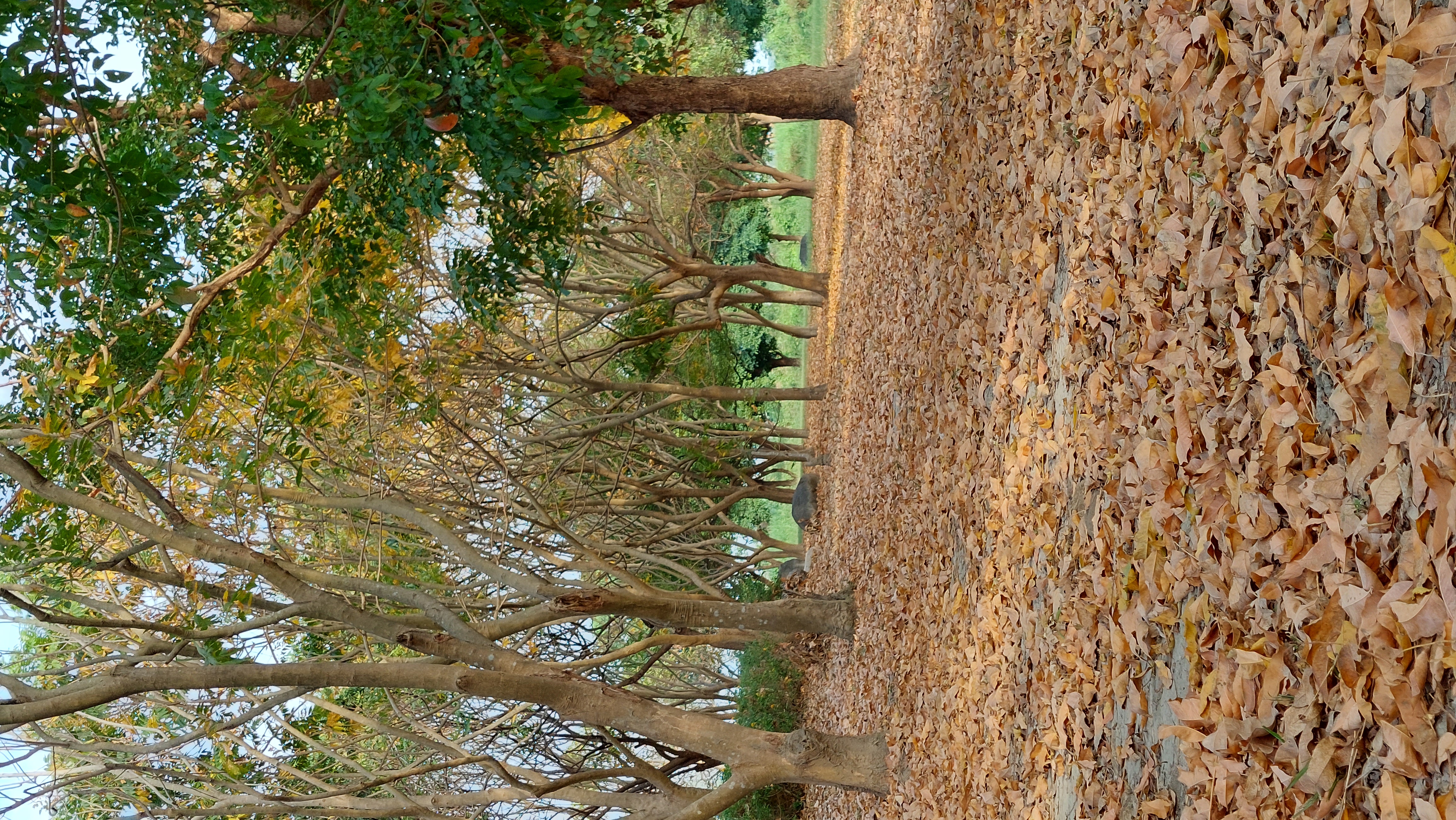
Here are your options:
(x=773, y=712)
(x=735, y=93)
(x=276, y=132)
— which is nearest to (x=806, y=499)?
(x=773, y=712)

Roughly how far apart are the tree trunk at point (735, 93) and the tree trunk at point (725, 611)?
319 cm

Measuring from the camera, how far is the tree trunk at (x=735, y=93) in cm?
693

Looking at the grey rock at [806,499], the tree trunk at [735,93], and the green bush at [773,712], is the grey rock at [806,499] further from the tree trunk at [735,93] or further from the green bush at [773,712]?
the tree trunk at [735,93]

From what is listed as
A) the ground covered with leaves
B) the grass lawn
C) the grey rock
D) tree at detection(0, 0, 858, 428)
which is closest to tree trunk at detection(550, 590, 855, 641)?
the ground covered with leaves

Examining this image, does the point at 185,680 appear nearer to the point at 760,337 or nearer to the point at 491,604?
the point at 491,604

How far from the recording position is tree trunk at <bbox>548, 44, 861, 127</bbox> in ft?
22.7

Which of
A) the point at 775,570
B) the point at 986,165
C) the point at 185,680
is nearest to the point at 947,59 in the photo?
the point at 986,165

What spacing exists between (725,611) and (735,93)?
3990 millimetres

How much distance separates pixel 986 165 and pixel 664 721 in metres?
3.50

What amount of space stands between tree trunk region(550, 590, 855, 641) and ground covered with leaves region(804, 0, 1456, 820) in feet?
6.73

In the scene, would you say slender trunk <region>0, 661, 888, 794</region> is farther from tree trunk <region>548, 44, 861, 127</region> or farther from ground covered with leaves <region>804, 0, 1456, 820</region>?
tree trunk <region>548, 44, 861, 127</region>

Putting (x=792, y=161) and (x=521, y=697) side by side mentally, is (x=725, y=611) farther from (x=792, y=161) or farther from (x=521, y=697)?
(x=792, y=161)

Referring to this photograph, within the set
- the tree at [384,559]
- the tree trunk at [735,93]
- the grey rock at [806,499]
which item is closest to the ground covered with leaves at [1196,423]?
the tree at [384,559]

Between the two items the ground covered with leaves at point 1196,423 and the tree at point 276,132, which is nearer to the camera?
the ground covered with leaves at point 1196,423
